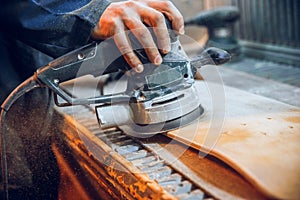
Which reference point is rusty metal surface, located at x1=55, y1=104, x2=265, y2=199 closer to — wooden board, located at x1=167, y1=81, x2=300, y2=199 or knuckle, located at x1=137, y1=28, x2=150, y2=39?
wooden board, located at x1=167, y1=81, x2=300, y2=199

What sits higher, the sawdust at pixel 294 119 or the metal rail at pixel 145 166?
the sawdust at pixel 294 119

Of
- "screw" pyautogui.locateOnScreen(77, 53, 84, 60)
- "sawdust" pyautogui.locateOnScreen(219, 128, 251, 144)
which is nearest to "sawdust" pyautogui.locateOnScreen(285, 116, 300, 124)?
"sawdust" pyautogui.locateOnScreen(219, 128, 251, 144)

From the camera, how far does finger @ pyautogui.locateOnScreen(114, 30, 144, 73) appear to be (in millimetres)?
891

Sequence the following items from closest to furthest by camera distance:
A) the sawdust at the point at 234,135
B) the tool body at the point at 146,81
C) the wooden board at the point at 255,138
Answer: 1. the wooden board at the point at 255,138
2. the sawdust at the point at 234,135
3. the tool body at the point at 146,81

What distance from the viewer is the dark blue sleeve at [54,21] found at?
96cm

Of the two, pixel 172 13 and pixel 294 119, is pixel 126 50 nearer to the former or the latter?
pixel 172 13

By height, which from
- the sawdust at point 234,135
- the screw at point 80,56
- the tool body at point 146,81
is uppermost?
the screw at point 80,56

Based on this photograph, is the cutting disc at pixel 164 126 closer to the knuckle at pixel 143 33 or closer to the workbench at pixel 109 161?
the workbench at pixel 109 161

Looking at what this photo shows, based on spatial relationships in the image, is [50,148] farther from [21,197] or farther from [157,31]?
[157,31]

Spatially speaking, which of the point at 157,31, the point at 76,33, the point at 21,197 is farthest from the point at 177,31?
the point at 21,197

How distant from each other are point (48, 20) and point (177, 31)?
0.34 meters

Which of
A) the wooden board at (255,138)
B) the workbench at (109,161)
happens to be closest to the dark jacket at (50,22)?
the workbench at (109,161)

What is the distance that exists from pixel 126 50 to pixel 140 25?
2.6 inches

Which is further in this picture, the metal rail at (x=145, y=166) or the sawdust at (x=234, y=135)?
the sawdust at (x=234, y=135)
